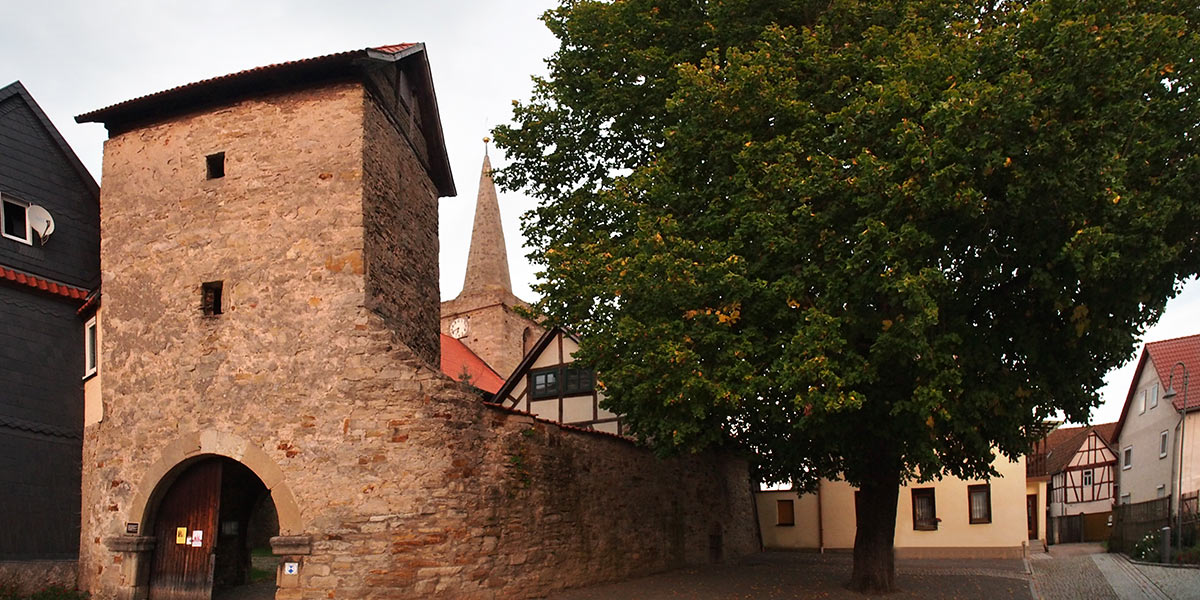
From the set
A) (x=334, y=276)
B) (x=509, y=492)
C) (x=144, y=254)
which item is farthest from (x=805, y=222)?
(x=144, y=254)

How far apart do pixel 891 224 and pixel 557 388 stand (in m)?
13.2

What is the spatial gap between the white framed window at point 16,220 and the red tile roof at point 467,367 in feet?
63.6

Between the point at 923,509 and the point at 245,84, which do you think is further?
the point at 923,509

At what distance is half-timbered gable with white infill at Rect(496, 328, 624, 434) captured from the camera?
22.4 metres

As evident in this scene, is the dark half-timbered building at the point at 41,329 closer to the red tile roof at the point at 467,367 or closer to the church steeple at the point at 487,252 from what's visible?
the red tile roof at the point at 467,367

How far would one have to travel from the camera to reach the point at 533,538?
1308 cm

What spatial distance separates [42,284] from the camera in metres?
15.7

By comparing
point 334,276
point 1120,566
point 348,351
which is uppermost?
point 334,276

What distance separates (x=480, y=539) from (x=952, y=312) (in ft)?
22.9

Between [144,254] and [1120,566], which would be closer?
[144,254]

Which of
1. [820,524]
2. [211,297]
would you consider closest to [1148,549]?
[820,524]

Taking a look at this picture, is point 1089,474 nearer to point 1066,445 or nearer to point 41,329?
point 1066,445

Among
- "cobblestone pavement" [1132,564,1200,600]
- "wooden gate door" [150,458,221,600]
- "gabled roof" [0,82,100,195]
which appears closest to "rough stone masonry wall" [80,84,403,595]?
"wooden gate door" [150,458,221,600]

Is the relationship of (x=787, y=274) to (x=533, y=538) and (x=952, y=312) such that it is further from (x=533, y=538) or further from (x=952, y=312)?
(x=533, y=538)
